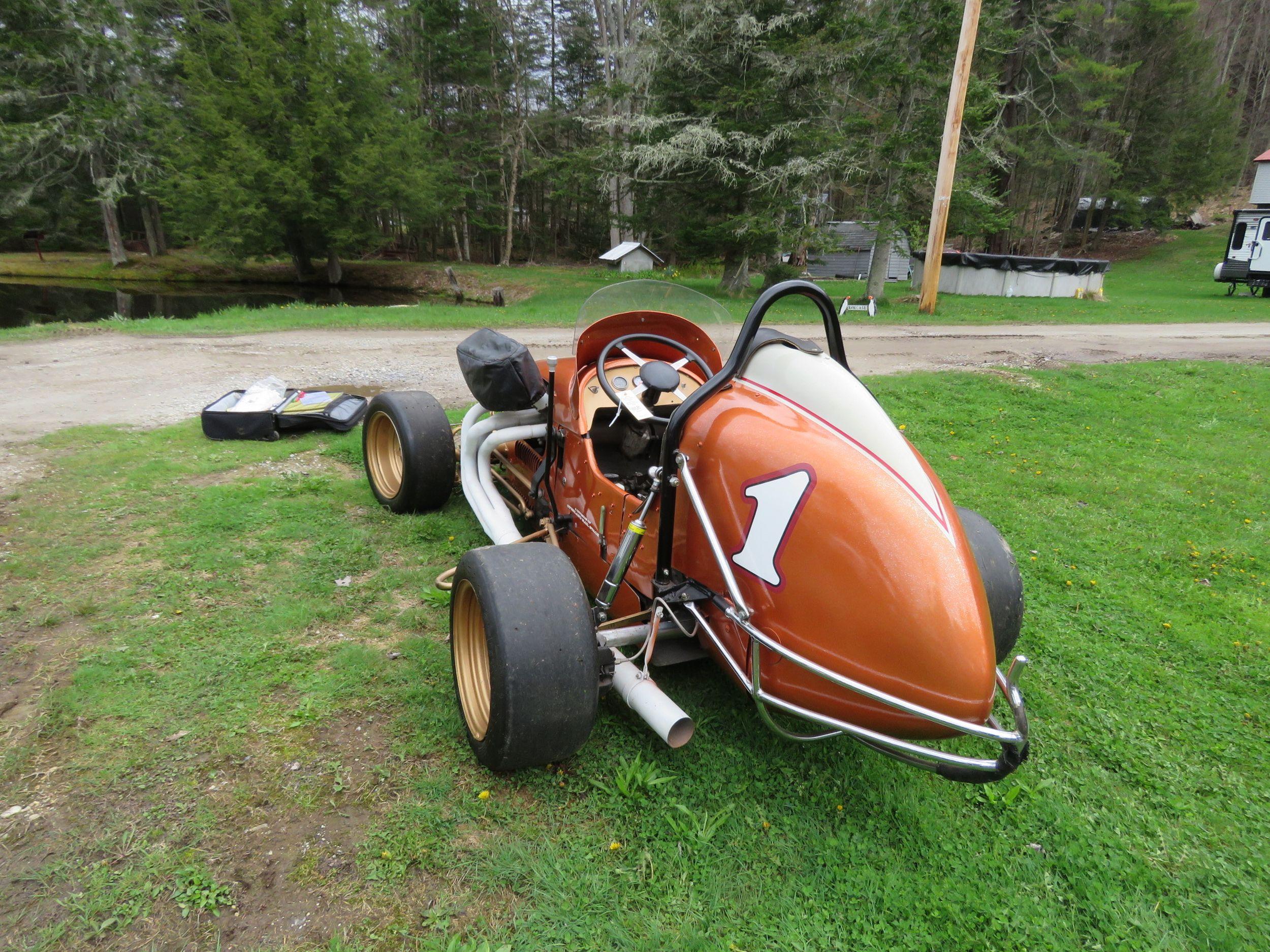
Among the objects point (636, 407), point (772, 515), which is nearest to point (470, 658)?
point (636, 407)

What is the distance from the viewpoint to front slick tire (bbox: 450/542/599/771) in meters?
2.38

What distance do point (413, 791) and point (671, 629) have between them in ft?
3.81

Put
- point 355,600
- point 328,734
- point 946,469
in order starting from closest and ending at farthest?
point 328,734
point 355,600
point 946,469

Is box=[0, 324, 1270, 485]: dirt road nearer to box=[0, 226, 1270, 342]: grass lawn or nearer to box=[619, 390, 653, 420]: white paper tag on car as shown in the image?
box=[0, 226, 1270, 342]: grass lawn

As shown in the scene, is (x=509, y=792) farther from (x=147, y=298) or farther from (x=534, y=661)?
(x=147, y=298)

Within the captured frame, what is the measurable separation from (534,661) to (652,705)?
47 cm

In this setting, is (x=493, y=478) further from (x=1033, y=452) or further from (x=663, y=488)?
(x=1033, y=452)

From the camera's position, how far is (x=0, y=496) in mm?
4918

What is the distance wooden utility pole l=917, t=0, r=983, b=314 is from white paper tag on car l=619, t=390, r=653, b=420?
1432 centimetres

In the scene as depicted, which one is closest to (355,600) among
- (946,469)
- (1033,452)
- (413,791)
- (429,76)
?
(413,791)

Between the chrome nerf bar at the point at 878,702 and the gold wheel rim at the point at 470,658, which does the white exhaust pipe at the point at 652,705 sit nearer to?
the chrome nerf bar at the point at 878,702

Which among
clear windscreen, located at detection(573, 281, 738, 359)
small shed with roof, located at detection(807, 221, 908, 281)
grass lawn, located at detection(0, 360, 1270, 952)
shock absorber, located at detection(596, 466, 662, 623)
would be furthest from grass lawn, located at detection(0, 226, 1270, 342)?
small shed with roof, located at detection(807, 221, 908, 281)

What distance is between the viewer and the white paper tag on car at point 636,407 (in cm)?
306

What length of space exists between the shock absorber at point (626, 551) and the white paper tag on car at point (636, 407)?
38cm
